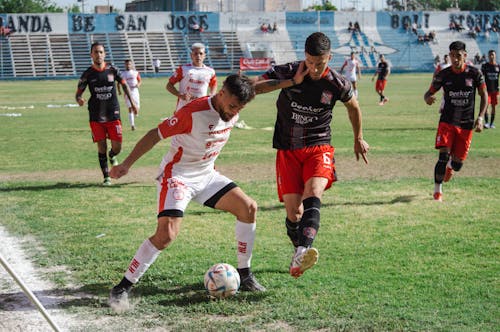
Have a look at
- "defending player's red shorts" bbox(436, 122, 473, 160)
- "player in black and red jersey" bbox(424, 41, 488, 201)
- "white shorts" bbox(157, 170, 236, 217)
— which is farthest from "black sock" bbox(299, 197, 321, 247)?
"defending player's red shorts" bbox(436, 122, 473, 160)

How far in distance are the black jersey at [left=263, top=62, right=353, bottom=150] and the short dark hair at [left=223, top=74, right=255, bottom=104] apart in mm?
1135

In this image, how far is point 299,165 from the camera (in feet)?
22.6

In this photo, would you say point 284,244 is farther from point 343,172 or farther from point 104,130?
point 104,130

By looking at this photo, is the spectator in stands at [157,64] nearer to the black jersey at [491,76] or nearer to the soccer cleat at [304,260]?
the black jersey at [491,76]

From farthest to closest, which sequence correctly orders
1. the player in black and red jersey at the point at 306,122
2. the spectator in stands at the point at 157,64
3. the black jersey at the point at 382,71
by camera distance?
the spectator in stands at the point at 157,64 → the black jersey at the point at 382,71 → the player in black and red jersey at the point at 306,122

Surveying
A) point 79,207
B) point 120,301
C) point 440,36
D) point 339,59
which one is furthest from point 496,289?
point 440,36

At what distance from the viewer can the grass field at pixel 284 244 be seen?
550cm

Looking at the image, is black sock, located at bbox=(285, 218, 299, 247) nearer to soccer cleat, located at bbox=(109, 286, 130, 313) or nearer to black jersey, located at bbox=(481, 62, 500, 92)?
soccer cleat, located at bbox=(109, 286, 130, 313)

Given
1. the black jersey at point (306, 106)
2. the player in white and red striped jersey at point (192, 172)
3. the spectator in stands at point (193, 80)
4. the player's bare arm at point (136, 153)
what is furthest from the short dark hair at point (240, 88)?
the spectator in stands at point (193, 80)

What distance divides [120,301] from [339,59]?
60.5 metres

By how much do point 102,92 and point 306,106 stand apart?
22.0 feet

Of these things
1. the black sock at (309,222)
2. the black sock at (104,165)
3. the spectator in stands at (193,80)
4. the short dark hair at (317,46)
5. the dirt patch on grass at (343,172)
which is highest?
the short dark hair at (317,46)

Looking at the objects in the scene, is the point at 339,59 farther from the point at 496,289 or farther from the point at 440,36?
the point at 496,289

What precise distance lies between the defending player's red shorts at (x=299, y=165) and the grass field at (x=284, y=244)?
0.83 meters
